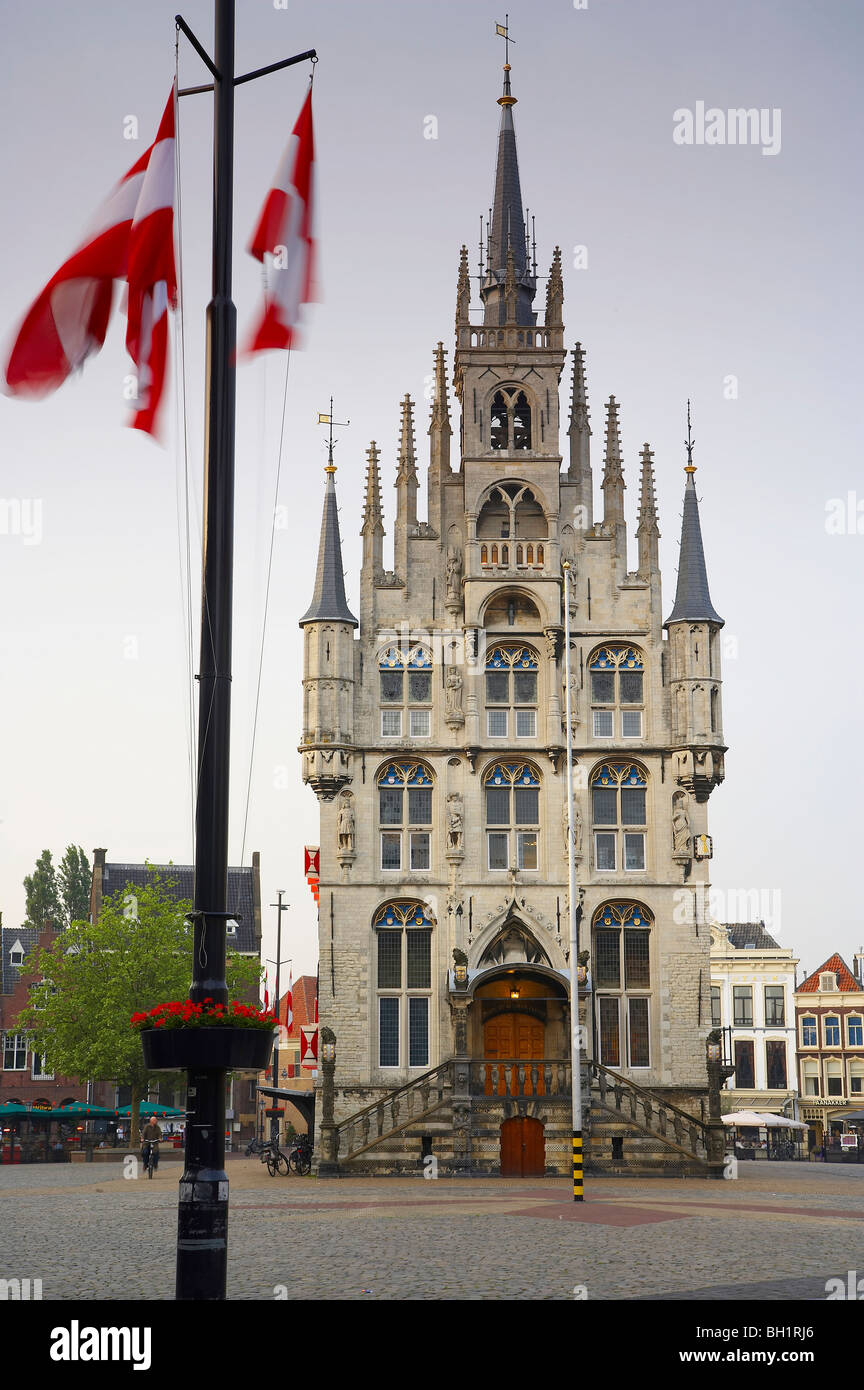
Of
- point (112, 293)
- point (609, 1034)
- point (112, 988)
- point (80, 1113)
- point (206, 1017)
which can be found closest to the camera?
point (206, 1017)

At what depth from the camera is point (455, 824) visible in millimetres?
45250

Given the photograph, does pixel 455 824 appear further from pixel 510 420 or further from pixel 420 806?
pixel 510 420

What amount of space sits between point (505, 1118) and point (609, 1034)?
4.77 meters

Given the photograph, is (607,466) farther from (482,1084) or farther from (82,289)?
(82,289)

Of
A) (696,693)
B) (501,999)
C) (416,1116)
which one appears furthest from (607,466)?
(416,1116)

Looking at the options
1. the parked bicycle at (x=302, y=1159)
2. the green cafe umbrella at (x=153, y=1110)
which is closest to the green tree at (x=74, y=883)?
the green cafe umbrella at (x=153, y=1110)

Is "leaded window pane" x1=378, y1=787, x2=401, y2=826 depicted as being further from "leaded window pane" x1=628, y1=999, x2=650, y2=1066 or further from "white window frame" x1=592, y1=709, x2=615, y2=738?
"leaded window pane" x1=628, y1=999, x2=650, y2=1066

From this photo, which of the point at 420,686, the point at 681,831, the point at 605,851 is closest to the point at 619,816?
the point at 605,851

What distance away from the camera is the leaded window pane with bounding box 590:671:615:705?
1849 inches

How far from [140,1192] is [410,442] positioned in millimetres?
23086

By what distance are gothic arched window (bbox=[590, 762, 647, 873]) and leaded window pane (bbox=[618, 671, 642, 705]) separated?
1942mm

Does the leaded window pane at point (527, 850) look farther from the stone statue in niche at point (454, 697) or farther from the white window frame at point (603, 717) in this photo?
the stone statue in niche at point (454, 697)

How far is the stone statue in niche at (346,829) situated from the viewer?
45219 millimetres
